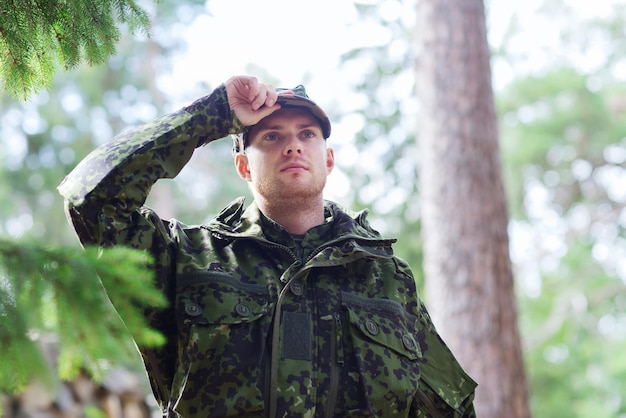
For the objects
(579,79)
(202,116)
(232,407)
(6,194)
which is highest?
(579,79)

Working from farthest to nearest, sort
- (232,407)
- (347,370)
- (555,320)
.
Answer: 1. (555,320)
2. (347,370)
3. (232,407)

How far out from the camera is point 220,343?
2701 mm

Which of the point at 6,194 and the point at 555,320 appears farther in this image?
the point at 555,320

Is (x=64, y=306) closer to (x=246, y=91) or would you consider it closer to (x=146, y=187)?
(x=146, y=187)

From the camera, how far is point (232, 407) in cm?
259

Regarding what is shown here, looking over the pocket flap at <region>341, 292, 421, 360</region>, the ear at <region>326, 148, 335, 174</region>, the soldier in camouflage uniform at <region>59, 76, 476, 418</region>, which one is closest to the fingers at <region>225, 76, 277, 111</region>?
the soldier in camouflage uniform at <region>59, 76, 476, 418</region>

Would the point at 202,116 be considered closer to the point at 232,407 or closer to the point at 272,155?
the point at 272,155

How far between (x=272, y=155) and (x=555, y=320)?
13.6 metres

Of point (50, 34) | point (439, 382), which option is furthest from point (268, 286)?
point (50, 34)

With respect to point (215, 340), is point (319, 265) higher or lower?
higher

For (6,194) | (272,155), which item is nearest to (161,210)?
(6,194)

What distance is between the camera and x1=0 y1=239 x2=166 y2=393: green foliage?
4.41 ft

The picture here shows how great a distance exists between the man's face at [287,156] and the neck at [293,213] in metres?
0.04

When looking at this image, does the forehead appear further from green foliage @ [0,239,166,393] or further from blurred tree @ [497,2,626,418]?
blurred tree @ [497,2,626,418]
